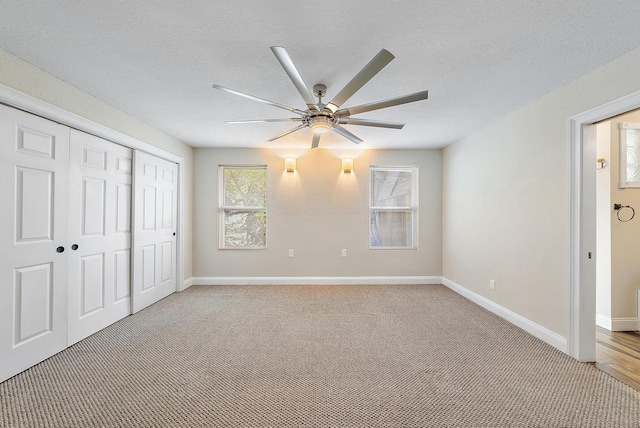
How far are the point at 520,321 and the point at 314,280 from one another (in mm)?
2770

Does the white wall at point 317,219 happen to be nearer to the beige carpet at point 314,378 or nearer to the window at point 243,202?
the window at point 243,202

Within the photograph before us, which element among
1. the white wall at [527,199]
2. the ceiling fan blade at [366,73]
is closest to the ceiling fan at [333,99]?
the ceiling fan blade at [366,73]

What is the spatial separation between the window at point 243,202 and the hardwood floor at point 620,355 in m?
4.13

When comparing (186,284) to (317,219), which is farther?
(317,219)

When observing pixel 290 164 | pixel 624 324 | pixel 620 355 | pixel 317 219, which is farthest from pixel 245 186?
pixel 624 324

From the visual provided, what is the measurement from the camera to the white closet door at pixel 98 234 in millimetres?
2451

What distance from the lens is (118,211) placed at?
9.80 feet

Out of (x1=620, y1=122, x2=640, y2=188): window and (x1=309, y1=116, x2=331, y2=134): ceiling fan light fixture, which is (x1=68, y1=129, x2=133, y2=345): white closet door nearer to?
(x1=309, y1=116, x2=331, y2=134): ceiling fan light fixture

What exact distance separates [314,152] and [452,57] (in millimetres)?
2776

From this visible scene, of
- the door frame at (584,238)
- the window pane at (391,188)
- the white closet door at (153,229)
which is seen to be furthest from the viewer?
the window pane at (391,188)

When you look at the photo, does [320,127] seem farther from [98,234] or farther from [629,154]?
[629,154]

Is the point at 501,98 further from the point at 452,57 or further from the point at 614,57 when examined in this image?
the point at 452,57

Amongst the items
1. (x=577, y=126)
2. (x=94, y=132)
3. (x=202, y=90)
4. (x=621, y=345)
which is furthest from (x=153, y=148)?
(x=621, y=345)

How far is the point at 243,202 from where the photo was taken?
15.0ft
